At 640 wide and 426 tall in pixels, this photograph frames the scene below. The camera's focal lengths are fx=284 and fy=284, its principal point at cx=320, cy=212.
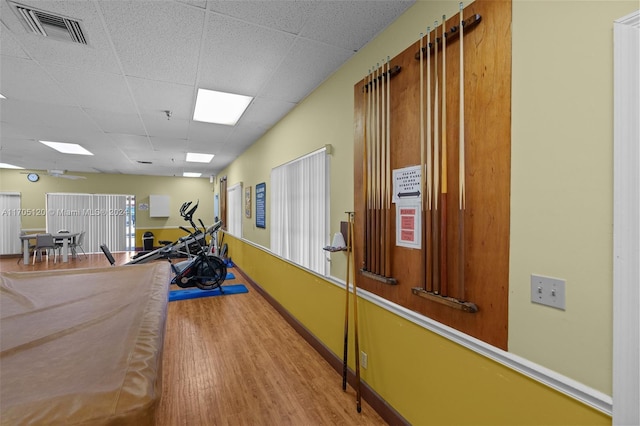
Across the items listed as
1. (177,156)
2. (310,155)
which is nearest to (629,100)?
(310,155)

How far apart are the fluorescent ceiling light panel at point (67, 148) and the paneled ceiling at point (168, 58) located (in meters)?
0.88

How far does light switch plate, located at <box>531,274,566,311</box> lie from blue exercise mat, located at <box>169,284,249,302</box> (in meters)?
4.71

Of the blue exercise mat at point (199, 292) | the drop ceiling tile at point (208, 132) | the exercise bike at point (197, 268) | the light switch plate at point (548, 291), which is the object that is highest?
the drop ceiling tile at point (208, 132)

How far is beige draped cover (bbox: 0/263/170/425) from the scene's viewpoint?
0.70 m

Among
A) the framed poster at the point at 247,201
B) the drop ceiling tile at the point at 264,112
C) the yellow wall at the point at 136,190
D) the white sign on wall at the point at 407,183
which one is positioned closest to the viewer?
the white sign on wall at the point at 407,183

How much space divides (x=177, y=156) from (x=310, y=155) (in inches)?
185

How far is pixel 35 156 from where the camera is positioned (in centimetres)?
650

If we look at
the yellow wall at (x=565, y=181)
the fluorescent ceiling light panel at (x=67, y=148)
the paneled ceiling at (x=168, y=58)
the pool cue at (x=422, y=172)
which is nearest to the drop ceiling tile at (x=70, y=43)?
the paneled ceiling at (x=168, y=58)

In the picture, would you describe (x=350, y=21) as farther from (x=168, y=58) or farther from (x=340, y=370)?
(x=340, y=370)

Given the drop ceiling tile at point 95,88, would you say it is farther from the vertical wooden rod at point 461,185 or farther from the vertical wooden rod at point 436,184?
the vertical wooden rod at point 461,185

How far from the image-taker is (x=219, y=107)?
3637 millimetres

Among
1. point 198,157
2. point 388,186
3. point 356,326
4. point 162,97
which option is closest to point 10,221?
point 198,157

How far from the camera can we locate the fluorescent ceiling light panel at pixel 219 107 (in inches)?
129

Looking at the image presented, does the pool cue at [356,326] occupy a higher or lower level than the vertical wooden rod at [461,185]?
lower
